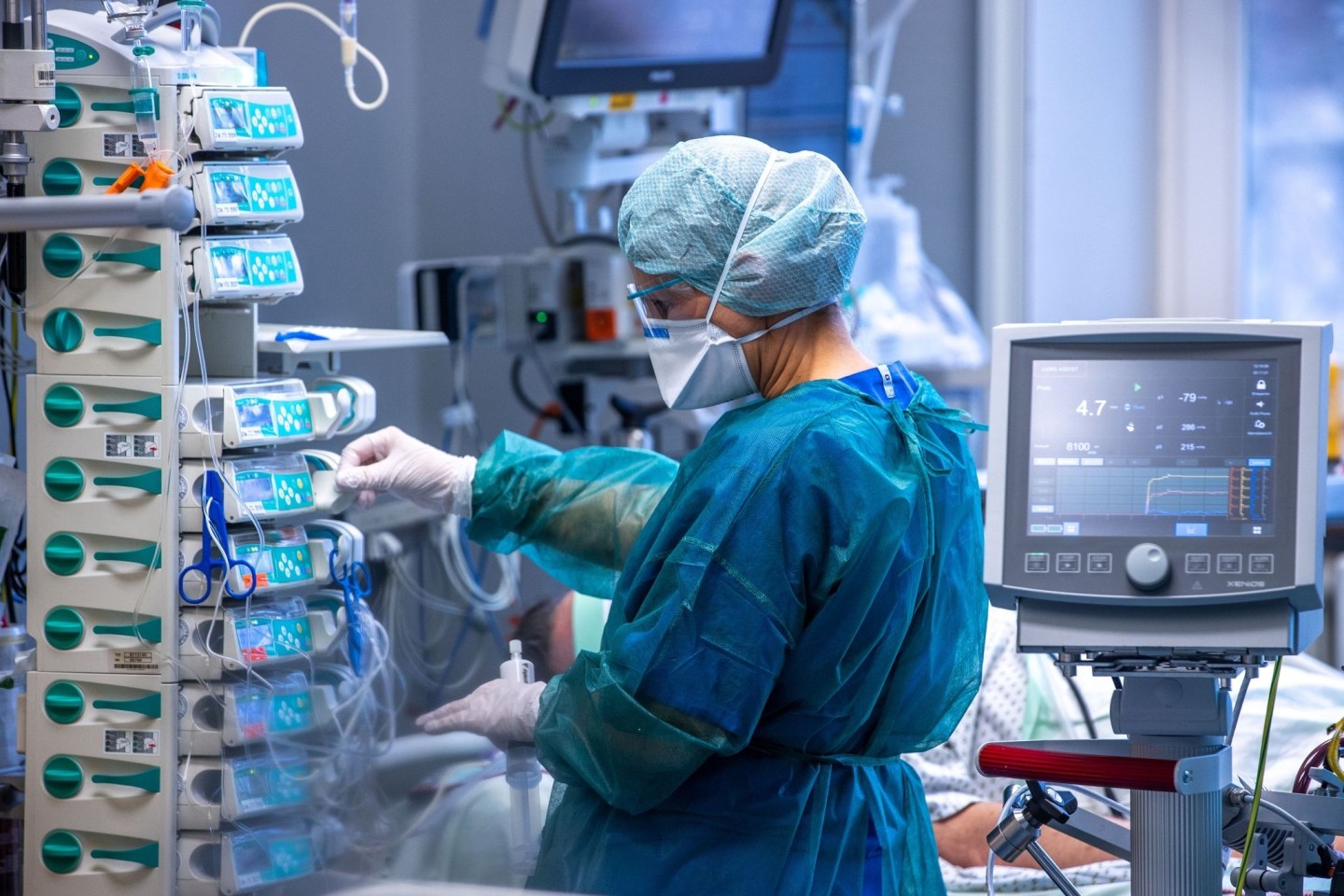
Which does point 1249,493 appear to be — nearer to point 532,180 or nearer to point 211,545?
point 211,545

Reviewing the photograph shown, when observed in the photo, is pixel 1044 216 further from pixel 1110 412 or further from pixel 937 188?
pixel 1110 412

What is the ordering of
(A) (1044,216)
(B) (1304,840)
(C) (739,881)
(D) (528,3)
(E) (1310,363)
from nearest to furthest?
1. (E) (1310,363)
2. (B) (1304,840)
3. (C) (739,881)
4. (D) (528,3)
5. (A) (1044,216)

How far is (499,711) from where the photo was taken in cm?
156

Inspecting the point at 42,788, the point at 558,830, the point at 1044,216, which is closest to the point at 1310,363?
the point at 558,830

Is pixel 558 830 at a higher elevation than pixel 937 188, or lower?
lower

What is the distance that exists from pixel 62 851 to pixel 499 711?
1.87ft

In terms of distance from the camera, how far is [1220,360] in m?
1.26

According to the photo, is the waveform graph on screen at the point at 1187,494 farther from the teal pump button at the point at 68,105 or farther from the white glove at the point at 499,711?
the teal pump button at the point at 68,105

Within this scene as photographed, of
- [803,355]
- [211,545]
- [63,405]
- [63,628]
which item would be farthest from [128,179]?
[803,355]

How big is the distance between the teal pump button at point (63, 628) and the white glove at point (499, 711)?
0.44 meters

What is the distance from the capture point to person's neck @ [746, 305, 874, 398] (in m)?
1.55

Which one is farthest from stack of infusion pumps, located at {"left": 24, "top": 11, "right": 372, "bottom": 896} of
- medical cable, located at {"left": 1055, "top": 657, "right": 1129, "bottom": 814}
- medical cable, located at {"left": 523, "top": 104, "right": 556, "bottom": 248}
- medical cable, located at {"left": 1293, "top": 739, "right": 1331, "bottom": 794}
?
medical cable, located at {"left": 523, "top": 104, "right": 556, "bottom": 248}

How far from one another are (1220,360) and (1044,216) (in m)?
3.12

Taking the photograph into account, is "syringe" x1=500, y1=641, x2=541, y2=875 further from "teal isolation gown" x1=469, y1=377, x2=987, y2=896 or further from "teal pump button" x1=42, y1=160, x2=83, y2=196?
"teal pump button" x1=42, y1=160, x2=83, y2=196
